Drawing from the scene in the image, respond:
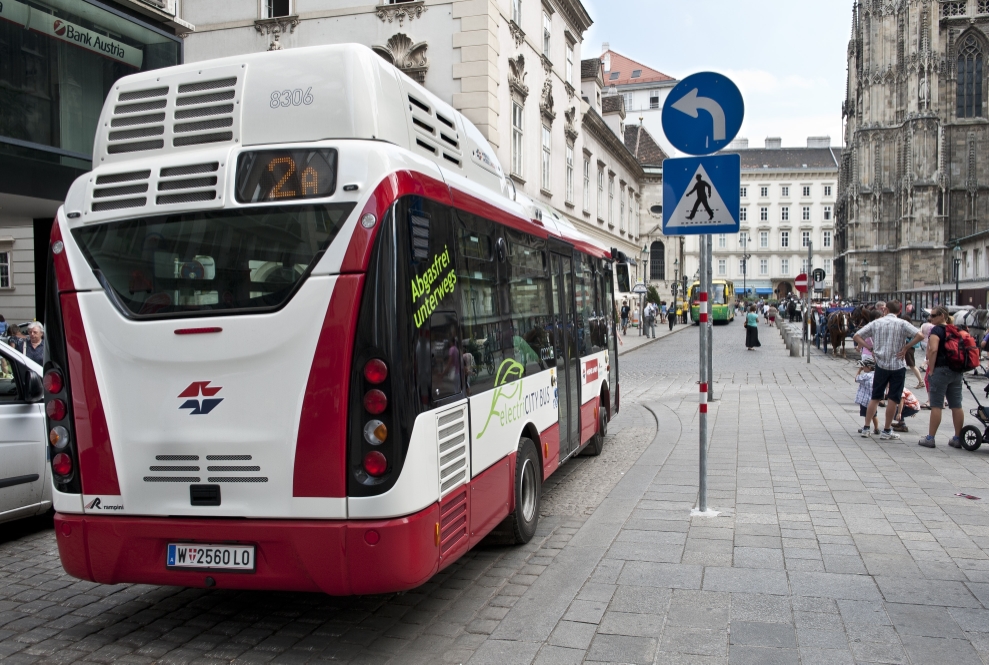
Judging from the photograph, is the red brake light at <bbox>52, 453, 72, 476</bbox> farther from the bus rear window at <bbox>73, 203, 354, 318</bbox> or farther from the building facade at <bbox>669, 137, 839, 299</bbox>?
the building facade at <bbox>669, 137, 839, 299</bbox>

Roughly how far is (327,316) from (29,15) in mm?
13973

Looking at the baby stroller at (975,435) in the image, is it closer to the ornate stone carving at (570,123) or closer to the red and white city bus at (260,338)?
the red and white city bus at (260,338)

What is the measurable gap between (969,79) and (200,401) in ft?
275

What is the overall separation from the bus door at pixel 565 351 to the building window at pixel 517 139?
67.6 ft

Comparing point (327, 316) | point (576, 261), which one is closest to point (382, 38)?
point (576, 261)

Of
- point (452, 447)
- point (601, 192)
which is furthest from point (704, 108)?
point (601, 192)

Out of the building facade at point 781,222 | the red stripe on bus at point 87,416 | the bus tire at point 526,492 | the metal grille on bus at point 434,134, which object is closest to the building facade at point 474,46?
the bus tire at point 526,492

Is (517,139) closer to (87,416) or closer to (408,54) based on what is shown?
(408,54)

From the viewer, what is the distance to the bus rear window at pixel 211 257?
4277mm

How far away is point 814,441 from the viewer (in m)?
11.2

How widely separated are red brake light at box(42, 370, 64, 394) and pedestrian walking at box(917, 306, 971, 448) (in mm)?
9460

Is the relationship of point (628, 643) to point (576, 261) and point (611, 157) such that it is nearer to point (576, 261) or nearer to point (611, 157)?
point (576, 261)

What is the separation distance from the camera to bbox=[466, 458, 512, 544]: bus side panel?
520 centimetres

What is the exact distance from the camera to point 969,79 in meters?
73.4
